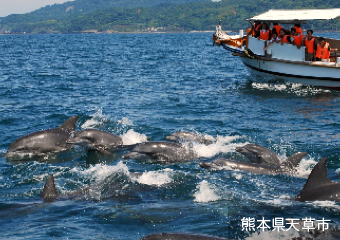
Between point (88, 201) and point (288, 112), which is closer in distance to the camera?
point (88, 201)

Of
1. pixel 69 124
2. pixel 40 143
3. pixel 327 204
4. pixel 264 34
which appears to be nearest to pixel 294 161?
pixel 327 204

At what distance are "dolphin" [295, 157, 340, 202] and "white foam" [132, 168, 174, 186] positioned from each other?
304 cm

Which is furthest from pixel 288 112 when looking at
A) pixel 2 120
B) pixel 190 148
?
pixel 2 120

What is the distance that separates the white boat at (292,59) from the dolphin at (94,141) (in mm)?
12736

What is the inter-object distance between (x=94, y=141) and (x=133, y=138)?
1574mm

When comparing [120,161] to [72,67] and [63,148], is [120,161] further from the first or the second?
[72,67]

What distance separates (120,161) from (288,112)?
887 centimetres

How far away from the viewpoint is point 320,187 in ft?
30.0

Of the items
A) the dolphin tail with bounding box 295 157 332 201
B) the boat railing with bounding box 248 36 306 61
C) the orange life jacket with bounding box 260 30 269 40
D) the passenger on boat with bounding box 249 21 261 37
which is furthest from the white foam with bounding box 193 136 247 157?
the passenger on boat with bounding box 249 21 261 37

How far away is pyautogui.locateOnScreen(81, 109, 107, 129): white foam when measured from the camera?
17075 millimetres

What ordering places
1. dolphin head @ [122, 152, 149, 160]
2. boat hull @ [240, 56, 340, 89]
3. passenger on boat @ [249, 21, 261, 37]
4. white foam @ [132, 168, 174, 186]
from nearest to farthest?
white foam @ [132, 168, 174, 186]
dolphin head @ [122, 152, 149, 160]
boat hull @ [240, 56, 340, 89]
passenger on boat @ [249, 21, 261, 37]

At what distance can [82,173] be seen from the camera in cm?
1168

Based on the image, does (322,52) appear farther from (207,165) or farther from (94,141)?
(94,141)

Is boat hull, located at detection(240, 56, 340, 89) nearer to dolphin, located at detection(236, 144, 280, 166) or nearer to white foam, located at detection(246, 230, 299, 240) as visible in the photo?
dolphin, located at detection(236, 144, 280, 166)
